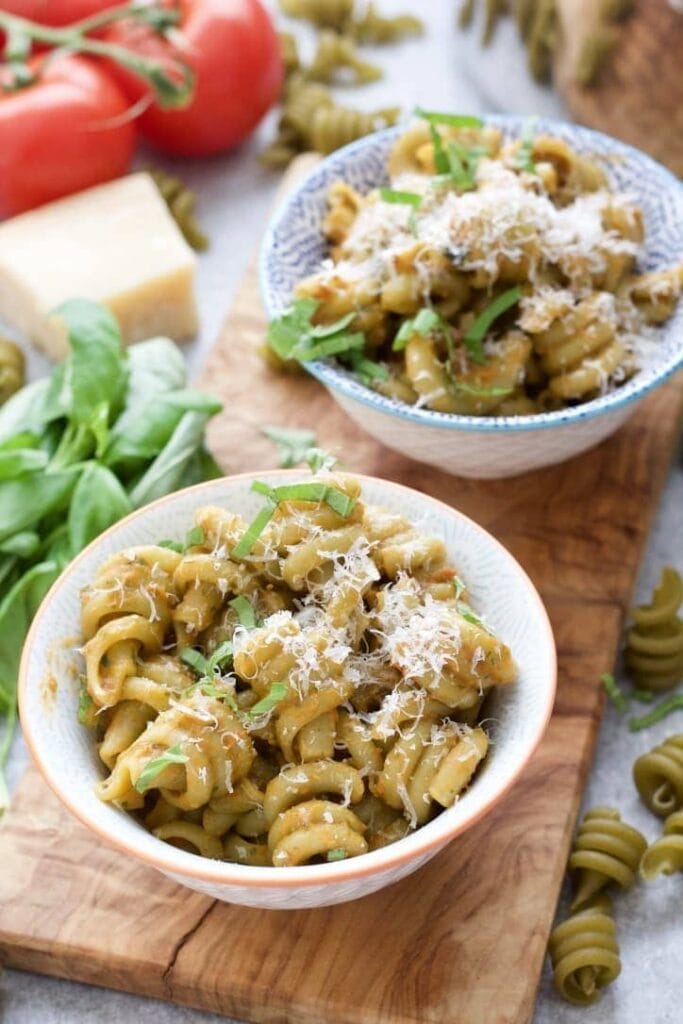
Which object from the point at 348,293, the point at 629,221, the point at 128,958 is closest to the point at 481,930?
the point at 128,958

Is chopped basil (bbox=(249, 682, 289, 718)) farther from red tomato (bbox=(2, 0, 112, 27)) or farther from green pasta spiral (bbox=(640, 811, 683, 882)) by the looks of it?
red tomato (bbox=(2, 0, 112, 27))

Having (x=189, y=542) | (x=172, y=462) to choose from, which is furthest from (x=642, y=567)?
(x=189, y=542)

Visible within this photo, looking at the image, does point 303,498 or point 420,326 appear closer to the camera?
point 303,498

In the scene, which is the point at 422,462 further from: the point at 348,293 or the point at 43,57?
the point at 43,57

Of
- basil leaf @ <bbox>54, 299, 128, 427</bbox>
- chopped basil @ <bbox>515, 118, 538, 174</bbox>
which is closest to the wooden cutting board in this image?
basil leaf @ <bbox>54, 299, 128, 427</bbox>

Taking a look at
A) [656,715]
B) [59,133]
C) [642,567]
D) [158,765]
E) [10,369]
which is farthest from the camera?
[59,133]

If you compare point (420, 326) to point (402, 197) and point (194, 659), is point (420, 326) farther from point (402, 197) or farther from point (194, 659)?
point (194, 659)

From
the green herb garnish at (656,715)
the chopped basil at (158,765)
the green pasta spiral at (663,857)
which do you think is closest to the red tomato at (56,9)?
the green herb garnish at (656,715)
